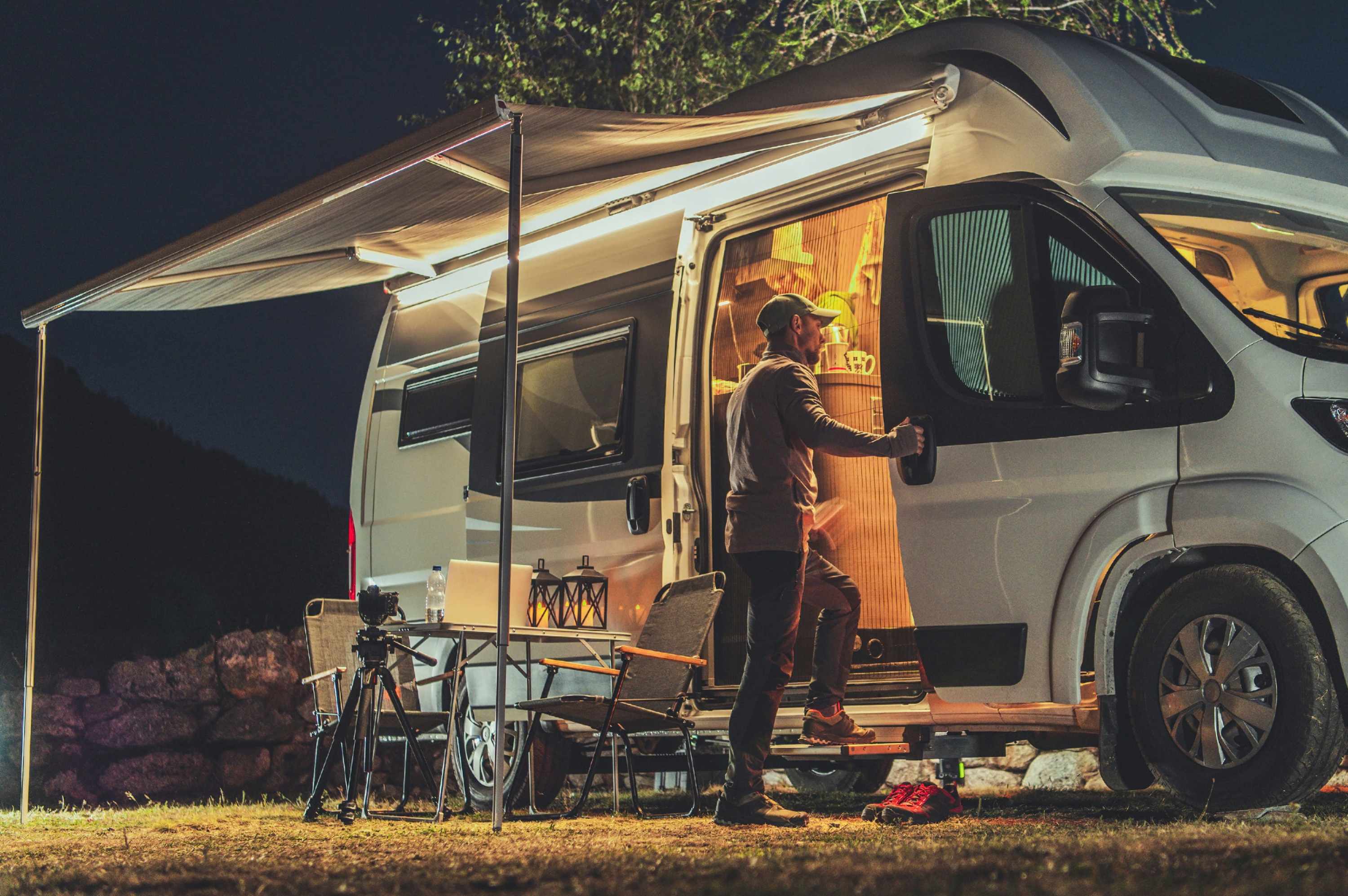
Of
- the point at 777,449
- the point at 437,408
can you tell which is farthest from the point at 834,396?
the point at 437,408

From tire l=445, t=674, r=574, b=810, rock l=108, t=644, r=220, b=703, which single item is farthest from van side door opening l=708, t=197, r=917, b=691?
rock l=108, t=644, r=220, b=703

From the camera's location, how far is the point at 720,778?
909 centimetres

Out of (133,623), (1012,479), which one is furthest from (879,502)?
(133,623)

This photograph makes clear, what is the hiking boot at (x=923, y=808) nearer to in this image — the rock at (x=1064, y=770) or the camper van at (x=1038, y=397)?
the camper van at (x=1038, y=397)

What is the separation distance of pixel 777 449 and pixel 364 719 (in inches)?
84.5

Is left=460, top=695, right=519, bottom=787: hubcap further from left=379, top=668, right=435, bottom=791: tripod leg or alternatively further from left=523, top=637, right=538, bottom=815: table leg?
left=379, top=668, right=435, bottom=791: tripod leg

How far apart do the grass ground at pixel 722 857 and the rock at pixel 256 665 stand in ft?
13.3

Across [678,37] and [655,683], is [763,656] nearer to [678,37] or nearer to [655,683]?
[655,683]

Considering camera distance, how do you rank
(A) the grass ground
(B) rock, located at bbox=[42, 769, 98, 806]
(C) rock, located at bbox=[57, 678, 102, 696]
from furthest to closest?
1. (C) rock, located at bbox=[57, 678, 102, 696]
2. (B) rock, located at bbox=[42, 769, 98, 806]
3. (A) the grass ground

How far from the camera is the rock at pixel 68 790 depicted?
922 centimetres

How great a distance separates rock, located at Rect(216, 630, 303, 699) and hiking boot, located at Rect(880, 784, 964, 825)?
5.84 meters

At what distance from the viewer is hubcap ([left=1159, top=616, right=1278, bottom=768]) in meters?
4.23

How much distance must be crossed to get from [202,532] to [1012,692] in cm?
921

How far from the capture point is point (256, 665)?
9.85m
